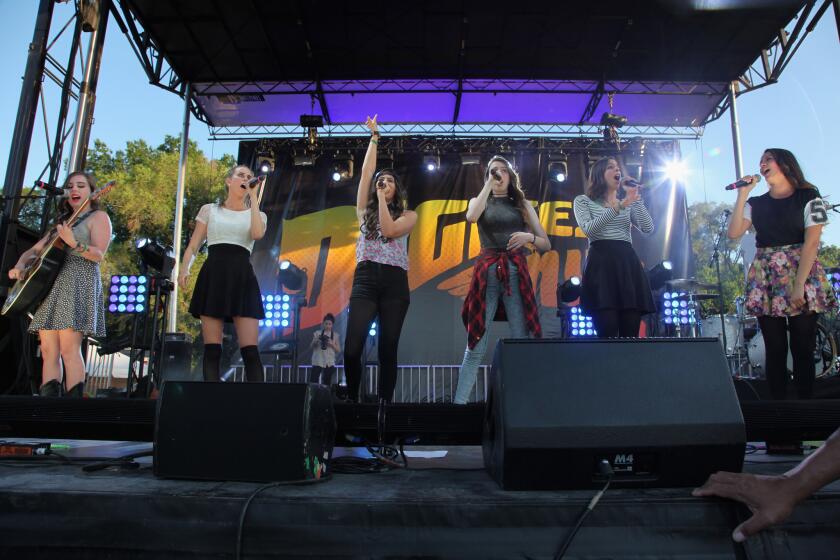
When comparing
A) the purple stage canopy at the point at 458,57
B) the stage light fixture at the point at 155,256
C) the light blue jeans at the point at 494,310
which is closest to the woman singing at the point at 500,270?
the light blue jeans at the point at 494,310

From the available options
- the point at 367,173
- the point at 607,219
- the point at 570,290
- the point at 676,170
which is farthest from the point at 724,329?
the point at 367,173

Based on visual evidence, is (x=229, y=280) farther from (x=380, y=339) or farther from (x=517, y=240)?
(x=517, y=240)

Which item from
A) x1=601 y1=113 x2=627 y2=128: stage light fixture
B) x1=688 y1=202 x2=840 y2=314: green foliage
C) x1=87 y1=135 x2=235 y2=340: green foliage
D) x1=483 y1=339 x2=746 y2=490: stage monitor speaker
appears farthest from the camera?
x1=688 y1=202 x2=840 y2=314: green foliage

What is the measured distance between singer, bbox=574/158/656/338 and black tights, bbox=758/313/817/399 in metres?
0.59

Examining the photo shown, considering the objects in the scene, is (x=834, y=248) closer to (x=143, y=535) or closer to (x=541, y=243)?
(x=541, y=243)

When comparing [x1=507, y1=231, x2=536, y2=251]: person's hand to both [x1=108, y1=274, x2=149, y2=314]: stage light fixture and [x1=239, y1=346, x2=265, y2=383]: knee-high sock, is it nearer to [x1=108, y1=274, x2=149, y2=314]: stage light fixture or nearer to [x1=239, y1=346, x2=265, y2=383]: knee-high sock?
[x1=239, y1=346, x2=265, y2=383]: knee-high sock

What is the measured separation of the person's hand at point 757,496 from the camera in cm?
116

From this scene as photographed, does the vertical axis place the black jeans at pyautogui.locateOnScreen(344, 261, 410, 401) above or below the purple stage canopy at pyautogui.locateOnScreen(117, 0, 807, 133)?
below

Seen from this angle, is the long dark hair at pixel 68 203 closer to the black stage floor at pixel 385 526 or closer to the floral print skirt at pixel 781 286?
the black stage floor at pixel 385 526

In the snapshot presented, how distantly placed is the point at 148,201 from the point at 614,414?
1937 cm

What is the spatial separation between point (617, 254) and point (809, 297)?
923 millimetres

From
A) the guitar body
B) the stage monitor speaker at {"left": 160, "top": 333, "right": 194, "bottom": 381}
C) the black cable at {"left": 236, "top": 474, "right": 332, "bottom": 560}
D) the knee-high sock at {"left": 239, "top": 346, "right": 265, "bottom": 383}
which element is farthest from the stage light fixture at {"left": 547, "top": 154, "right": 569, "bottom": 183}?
the black cable at {"left": 236, "top": 474, "right": 332, "bottom": 560}

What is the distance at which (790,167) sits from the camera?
9.34 feet

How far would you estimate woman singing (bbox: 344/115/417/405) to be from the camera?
9.35ft
